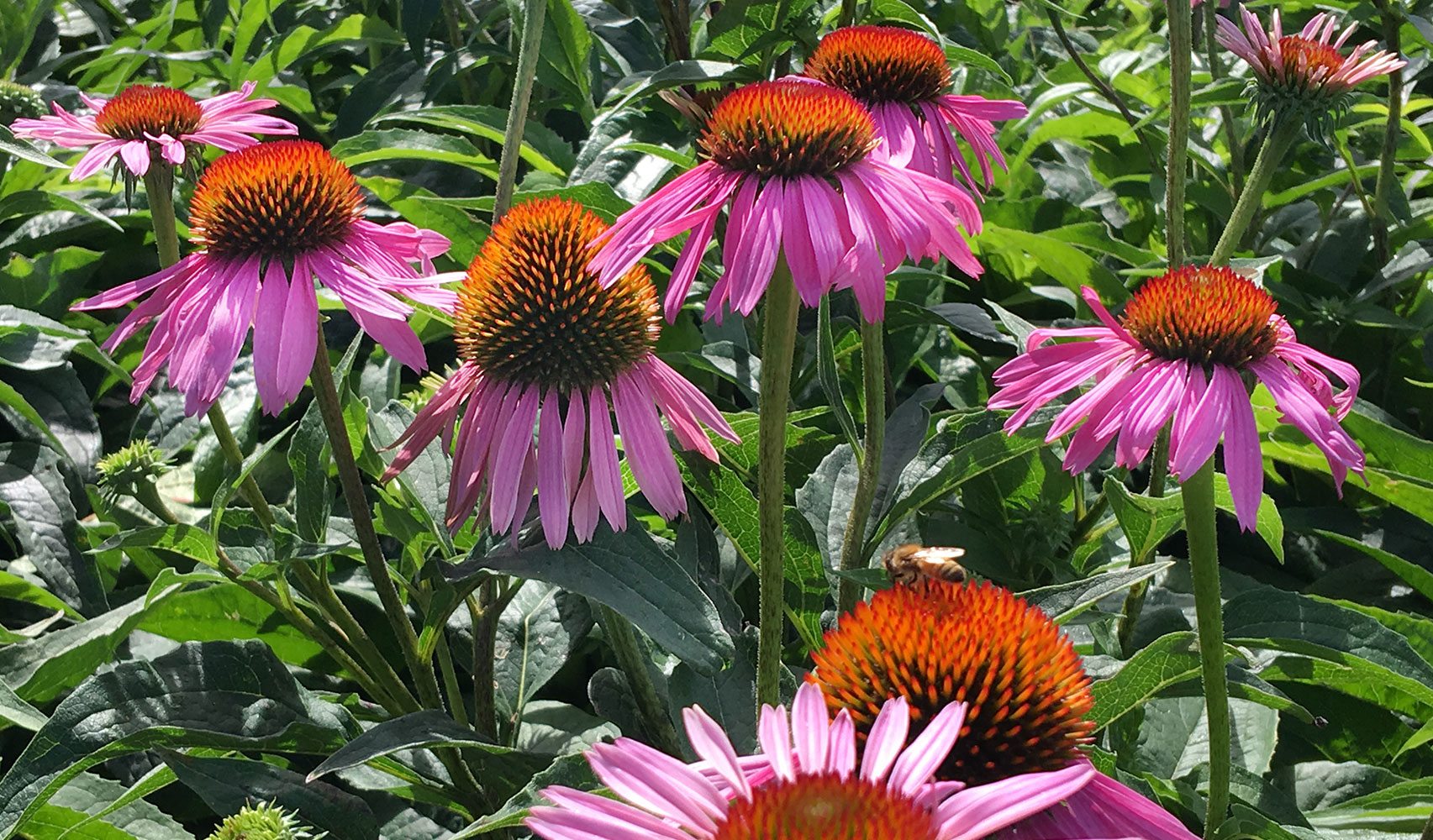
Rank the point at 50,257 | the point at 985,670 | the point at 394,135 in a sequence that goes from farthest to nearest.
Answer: the point at 50,257 < the point at 394,135 < the point at 985,670

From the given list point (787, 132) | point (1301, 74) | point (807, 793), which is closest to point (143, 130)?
point (787, 132)

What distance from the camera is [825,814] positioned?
0.43 metres

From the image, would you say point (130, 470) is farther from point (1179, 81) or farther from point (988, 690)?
point (1179, 81)

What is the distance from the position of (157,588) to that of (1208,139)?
1552mm

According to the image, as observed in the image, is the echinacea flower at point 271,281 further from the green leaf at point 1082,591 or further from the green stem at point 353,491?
the green leaf at point 1082,591

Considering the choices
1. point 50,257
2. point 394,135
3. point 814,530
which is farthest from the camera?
point 50,257

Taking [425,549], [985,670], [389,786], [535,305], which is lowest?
[389,786]

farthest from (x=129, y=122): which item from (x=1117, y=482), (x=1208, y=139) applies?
(x=1208, y=139)

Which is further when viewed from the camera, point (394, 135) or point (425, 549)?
point (394, 135)

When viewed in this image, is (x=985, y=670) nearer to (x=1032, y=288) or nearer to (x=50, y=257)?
(x=1032, y=288)

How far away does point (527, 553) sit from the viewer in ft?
2.59

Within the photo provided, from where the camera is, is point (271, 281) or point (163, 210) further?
point (163, 210)

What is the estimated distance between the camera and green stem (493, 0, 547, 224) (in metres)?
0.94

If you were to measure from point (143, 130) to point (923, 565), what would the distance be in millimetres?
799
